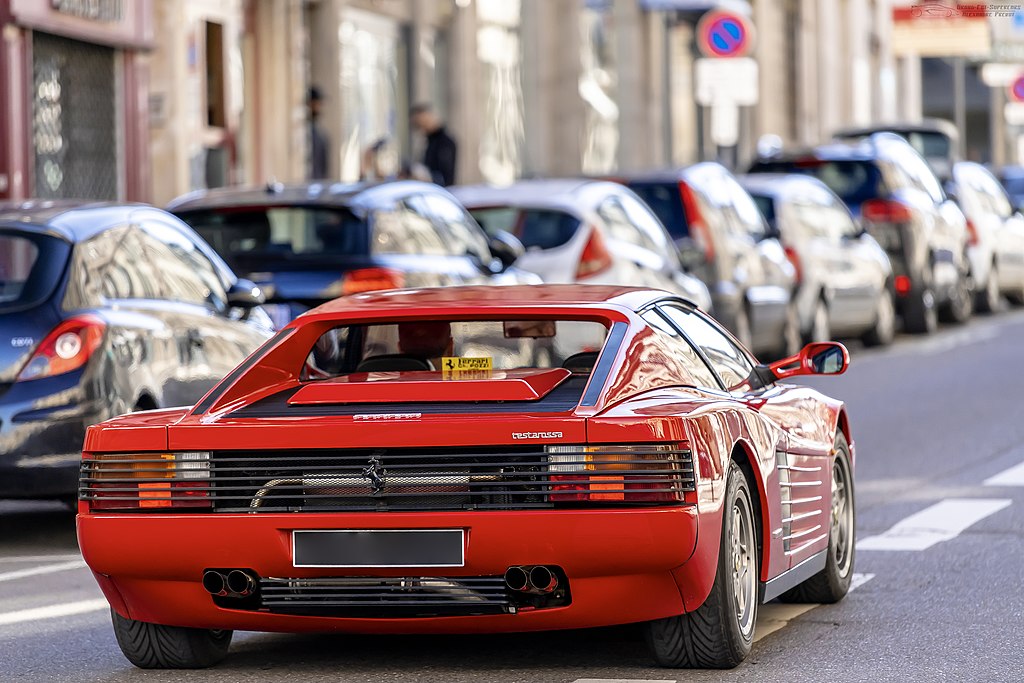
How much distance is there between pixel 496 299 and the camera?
25.3 feet

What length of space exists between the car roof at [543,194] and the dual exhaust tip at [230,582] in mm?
9592

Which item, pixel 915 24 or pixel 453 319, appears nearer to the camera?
pixel 453 319

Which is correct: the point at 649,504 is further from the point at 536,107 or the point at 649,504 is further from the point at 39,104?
the point at 536,107

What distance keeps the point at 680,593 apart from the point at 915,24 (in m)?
53.1

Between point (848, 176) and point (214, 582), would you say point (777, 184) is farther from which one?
point (214, 582)

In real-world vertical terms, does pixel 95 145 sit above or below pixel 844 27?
below

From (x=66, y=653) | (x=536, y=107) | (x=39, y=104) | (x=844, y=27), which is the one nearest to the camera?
(x=66, y=653)

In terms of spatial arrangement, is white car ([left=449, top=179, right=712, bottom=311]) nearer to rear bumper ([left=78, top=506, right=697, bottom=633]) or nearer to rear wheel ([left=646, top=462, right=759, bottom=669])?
rear wheel ([left=646, top=462, right=759, bottom=669])

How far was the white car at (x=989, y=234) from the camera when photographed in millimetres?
26438

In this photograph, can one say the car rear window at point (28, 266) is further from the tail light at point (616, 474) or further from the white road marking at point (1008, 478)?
the white road marking at point (1008, 478)

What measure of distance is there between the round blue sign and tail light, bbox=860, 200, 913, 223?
6554 millimetres

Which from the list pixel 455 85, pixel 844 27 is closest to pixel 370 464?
pixel 455 85

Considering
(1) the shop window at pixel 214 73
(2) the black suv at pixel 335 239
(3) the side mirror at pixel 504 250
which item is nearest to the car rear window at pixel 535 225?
(3) the side mirror at pixel 504 250

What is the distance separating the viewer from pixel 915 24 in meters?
58.5
